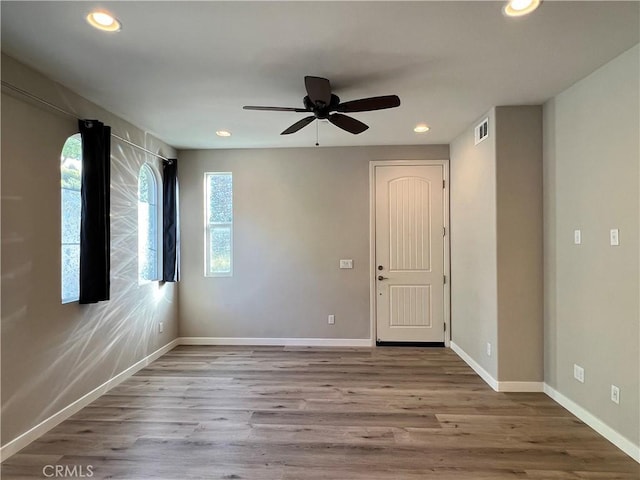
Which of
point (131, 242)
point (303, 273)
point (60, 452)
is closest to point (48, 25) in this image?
point (131, 242)

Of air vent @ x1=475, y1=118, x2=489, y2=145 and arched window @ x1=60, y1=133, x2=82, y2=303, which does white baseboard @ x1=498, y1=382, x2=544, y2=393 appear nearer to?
air vent @ x1=475, y1=118, x2=489, y2=145

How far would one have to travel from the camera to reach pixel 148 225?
13.4ft

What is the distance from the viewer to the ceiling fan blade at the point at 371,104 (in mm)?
2332

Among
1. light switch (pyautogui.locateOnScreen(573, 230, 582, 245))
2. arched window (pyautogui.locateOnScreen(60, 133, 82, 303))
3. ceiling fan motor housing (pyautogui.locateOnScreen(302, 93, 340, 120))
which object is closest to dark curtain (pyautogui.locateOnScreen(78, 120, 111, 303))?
arched window (pyautogui.locateOnScreen(60, 133, 82, 303))

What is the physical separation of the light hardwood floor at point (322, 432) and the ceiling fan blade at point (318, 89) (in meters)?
2.42

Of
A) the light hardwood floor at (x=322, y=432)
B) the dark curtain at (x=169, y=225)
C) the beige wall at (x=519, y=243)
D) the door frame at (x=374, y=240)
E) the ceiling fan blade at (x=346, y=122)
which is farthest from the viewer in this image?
the door frame at (x=374, y=240)

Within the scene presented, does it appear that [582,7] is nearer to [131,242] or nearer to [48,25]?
[48,25]

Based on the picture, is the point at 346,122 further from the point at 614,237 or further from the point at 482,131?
the point at 614,237

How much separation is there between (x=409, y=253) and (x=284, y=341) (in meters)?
2.09

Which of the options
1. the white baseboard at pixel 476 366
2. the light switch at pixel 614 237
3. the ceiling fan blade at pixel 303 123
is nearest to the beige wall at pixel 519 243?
the white baseboard at pixel 476 366

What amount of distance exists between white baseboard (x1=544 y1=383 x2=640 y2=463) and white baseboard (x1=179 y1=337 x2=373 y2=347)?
6.96 feet

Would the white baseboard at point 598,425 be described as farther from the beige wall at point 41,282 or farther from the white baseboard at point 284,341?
the beige wall at point 41,282

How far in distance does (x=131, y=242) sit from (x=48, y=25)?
2.13 meters

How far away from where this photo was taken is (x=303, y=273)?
4.56 m
